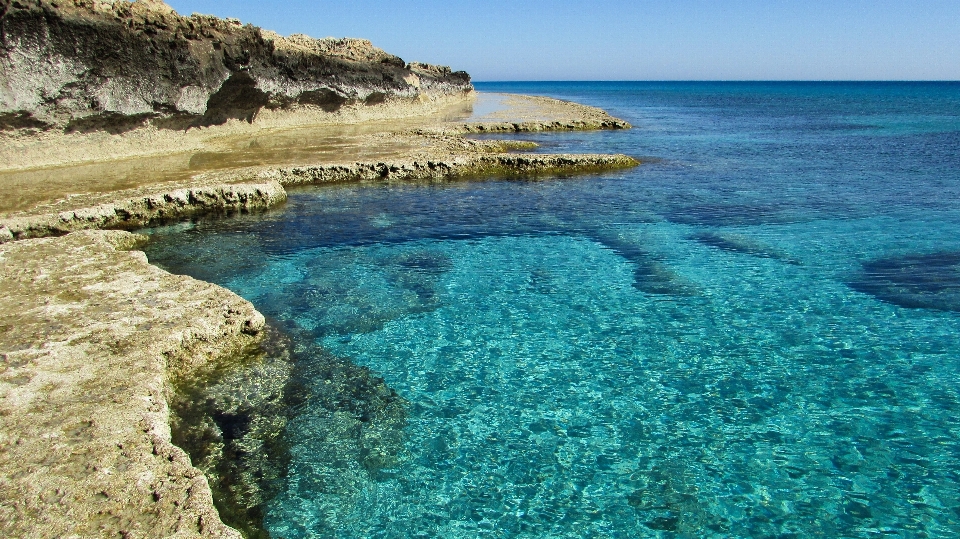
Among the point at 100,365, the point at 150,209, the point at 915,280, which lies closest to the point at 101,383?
the point at 100,365

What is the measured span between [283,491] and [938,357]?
7.31 meters

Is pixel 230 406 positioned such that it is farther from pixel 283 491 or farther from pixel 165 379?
pixel 283 491

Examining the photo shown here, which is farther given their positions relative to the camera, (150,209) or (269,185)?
(269,185)

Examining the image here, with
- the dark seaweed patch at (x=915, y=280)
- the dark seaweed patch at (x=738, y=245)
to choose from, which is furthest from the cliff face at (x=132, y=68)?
the dark seaweed patch at (x=915, y=280)

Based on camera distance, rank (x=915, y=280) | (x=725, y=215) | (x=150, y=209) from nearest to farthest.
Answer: (x=915, y=280) → (x=150, y=209) → (x=725, y=215)

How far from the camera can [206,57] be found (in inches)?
917

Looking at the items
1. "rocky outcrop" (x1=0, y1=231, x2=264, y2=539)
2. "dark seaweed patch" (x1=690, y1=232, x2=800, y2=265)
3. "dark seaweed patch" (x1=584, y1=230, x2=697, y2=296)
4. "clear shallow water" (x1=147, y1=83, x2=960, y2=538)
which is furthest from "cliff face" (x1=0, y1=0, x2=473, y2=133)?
A: "dark seaweed patch" (x1=690, y1=232, x2=800, y2=265)

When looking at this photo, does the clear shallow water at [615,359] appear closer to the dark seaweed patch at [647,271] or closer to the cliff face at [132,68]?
the dark seaweed patch at [647,271]

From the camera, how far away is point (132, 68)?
20031 mm

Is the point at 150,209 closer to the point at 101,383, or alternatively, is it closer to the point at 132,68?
the point at 101,383

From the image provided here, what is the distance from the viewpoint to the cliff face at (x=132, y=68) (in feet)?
56.4

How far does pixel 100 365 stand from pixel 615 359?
17.7 feet

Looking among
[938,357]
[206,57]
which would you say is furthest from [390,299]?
[206,57]

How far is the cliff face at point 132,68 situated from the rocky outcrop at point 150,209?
695 centimetres
